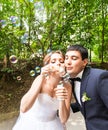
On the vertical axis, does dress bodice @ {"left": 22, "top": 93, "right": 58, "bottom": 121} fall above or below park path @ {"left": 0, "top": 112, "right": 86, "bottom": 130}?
above

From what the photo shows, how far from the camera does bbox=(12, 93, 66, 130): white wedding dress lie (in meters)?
3.61

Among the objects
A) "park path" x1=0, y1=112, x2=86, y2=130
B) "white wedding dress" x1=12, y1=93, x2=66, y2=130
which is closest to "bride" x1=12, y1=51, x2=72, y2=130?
"white wedding dress" x1=12, y1=93, x2=66, y2=130

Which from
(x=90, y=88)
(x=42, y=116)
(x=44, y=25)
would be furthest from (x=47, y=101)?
(x=44, y=25)

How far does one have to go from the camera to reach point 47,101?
11.7 ft

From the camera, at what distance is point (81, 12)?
8.16m

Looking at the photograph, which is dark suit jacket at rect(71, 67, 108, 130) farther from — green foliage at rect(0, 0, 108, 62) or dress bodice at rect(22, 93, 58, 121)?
green foliage at rect(0, 0, 108, 62)

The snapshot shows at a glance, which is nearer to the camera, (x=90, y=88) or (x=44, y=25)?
(x=90, y=88)

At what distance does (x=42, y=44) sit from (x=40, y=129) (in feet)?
15.2

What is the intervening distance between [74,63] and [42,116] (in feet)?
3.53

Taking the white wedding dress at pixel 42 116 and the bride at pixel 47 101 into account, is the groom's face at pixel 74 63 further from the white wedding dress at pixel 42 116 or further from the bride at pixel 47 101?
the white wedding dress at pixel 42 116

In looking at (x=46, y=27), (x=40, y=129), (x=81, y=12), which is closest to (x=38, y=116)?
(x=40, y=129)

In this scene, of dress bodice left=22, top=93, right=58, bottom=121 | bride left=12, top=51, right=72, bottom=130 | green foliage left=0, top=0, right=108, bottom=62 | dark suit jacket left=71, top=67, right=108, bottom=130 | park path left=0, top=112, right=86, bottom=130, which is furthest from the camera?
green foliage left=0, top=0, right=108, bottom=62

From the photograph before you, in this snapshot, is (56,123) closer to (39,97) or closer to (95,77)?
(39,97)

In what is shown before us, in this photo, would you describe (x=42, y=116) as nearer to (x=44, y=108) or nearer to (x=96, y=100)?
(x=44, y=108)
